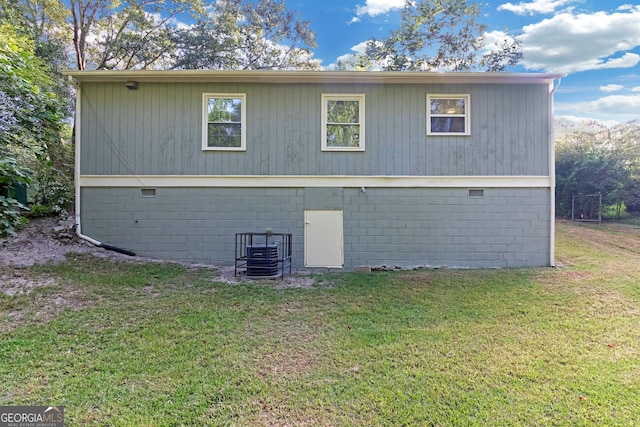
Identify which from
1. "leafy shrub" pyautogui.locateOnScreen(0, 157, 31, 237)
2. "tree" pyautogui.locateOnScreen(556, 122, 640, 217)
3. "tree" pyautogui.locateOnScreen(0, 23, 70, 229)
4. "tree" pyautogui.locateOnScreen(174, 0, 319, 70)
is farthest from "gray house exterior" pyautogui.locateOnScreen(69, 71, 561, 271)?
"tree" pyautogui.locateOnScreen(556, 122, 640, 217)

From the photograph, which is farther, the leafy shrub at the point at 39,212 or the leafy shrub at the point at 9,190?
the leafy shrub at the point at 39,212

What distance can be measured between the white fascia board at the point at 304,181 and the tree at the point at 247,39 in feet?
25.0

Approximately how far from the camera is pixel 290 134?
266 inches

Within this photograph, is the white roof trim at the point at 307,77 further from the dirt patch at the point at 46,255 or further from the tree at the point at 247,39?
the tree at the point at 247,39

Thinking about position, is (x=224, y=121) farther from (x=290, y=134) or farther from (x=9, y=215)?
(x=9, y=215)

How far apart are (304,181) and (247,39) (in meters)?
10.2

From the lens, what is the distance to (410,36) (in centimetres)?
1303

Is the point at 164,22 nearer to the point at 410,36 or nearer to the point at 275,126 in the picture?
the point at 275,126

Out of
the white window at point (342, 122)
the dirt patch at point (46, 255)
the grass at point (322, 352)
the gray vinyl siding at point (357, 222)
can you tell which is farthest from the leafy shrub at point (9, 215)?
the white window at point (342, 122)

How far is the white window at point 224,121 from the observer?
6785mm

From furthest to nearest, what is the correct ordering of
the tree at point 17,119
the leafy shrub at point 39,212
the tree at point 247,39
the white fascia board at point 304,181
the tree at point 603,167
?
the tree at point 603,167
the tree at point 247,39
the leafy shrub at point 39,212
the white fascia board at point 304,181
the tree at point 17,119

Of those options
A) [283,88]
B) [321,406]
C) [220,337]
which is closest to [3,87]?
[283,88]

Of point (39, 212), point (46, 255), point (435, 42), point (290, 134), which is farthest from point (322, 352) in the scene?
point (435, 42)

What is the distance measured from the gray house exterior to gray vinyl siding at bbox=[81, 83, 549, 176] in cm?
2
